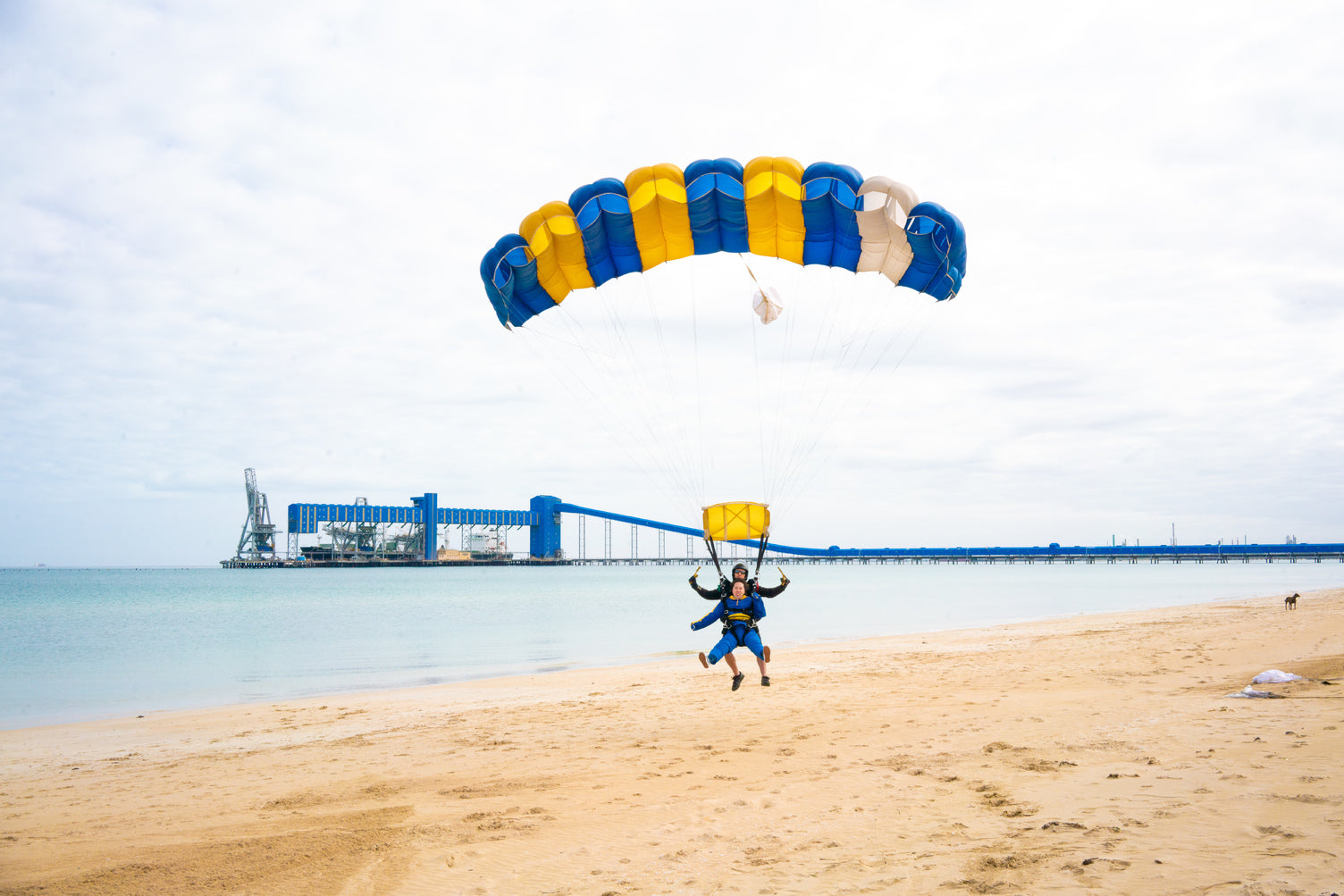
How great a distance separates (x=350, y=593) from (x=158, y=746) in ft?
155

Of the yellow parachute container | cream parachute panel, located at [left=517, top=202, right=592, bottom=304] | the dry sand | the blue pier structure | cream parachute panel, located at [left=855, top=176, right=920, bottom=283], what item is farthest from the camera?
the blue pier structure

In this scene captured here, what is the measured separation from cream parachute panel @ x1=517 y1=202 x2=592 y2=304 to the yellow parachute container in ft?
11.1

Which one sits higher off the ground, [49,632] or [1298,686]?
[1298,686]

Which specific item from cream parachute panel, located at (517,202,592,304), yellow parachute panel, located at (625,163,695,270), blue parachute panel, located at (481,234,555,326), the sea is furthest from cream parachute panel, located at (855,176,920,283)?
the sea

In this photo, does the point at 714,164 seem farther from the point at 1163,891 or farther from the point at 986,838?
the point at 1163,891

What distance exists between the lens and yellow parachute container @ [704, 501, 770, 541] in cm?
851

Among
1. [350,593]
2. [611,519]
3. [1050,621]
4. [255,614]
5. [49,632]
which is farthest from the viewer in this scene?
[611,519]

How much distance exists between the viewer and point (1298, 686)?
23.7 feet

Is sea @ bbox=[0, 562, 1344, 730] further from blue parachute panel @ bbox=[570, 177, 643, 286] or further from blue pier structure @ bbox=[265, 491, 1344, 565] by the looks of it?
blue pier structure @ bbox=[265, 491, 1344, 565]

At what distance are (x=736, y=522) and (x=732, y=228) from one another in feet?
11.3

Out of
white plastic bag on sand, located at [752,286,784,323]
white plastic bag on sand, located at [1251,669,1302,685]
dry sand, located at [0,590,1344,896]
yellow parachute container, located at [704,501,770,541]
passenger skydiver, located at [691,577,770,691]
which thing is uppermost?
white plastic bag on sand, located at [752,286,784,323]

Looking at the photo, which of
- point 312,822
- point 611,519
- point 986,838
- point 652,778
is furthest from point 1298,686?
point 611,519

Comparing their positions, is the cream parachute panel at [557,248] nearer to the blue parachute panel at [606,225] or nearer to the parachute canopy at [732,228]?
the parachute canopy at [732,228]

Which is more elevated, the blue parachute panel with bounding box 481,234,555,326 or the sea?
the blue parachute panel with bounding box 481,234,555,326
